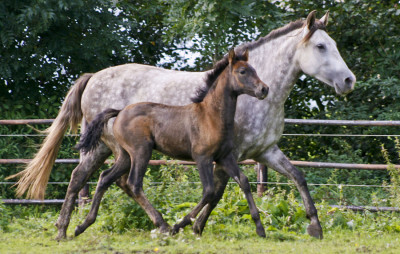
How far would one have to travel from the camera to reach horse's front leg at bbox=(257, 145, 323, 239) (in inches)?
248

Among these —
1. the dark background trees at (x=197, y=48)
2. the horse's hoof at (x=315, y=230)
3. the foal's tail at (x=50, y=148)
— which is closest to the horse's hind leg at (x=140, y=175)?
the horse's hoof at (x=315, y=230)

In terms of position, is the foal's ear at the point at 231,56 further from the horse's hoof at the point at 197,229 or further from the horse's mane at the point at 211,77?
the horse's hoof at the point at 197,229

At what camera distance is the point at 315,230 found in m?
6.27

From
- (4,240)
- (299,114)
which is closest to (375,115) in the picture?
(299,114)

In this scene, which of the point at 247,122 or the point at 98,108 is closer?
the point at 247,122

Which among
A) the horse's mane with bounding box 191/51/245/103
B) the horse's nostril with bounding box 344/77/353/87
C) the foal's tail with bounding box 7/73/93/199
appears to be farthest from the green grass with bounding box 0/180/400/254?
the horse's nostril with bounding box 344/77/353/87

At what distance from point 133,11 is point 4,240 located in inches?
225

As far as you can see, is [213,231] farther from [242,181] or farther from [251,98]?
[251,98]

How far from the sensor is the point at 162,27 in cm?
1188

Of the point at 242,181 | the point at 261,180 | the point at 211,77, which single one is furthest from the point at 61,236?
the point at 261,180

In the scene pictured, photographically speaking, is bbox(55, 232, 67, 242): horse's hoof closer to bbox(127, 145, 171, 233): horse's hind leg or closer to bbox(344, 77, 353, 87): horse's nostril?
bbox(127, 145, 171, 233): horse's hind leg

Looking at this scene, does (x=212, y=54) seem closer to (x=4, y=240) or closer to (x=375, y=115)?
(x=375, y=115)

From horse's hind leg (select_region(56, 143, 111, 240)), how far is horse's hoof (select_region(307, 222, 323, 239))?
7.42 ft

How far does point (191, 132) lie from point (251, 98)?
716mm
